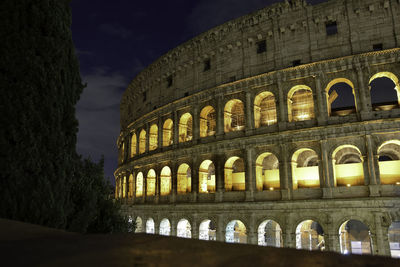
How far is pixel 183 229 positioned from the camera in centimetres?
2116

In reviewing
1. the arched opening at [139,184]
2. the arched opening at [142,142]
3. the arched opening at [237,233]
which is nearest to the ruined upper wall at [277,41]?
the arched opening at [142,142]

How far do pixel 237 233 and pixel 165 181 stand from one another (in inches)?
259

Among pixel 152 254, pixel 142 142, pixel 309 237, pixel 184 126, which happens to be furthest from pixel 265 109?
pixel 152 254

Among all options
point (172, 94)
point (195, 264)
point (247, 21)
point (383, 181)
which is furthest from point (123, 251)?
point (172, 94)

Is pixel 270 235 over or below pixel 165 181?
below

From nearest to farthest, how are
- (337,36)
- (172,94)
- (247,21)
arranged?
1. (337,36)
2. (247,21)
3. (172,94)

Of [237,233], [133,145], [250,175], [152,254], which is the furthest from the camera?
[133,145]

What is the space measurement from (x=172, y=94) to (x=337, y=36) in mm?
12153

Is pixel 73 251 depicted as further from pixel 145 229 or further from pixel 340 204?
pixel 145 229

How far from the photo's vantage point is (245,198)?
59.0 feet

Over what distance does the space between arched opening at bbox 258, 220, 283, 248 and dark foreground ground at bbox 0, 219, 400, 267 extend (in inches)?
580

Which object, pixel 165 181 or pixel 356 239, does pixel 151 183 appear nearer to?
pixel 165 181

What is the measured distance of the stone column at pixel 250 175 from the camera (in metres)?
17.8

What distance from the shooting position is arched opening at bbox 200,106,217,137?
846 inches
